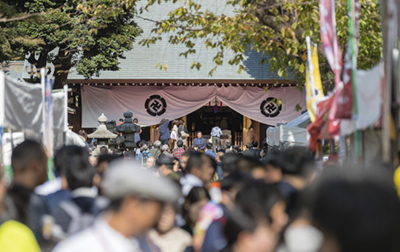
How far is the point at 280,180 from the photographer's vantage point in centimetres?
403

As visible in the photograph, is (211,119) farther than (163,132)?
Yes

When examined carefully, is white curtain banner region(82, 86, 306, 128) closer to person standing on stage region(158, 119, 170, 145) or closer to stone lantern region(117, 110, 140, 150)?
person standing on stage region(158, 119, 170, 145)

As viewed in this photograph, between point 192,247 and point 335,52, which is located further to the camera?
point 335,52

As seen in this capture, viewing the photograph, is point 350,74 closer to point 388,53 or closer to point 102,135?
point 388,53

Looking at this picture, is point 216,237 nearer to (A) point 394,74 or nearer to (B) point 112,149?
(A) point 394,74

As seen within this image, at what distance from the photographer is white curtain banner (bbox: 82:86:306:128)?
21.4 meters

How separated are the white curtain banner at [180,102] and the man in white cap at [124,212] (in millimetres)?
19388

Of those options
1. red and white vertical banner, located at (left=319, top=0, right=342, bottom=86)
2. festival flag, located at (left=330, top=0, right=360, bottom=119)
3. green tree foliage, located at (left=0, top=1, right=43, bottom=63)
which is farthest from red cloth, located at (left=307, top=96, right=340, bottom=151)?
green tree foliage, located at (left=0, top=1, right=43, bottom=63)

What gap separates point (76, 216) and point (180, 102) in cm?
1838

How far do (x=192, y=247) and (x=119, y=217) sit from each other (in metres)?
1.51

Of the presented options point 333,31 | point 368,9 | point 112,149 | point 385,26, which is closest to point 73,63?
point 112,149

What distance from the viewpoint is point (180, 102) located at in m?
21.5

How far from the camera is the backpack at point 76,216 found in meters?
3.15

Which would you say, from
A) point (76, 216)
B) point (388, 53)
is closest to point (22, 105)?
point (76, 216)
